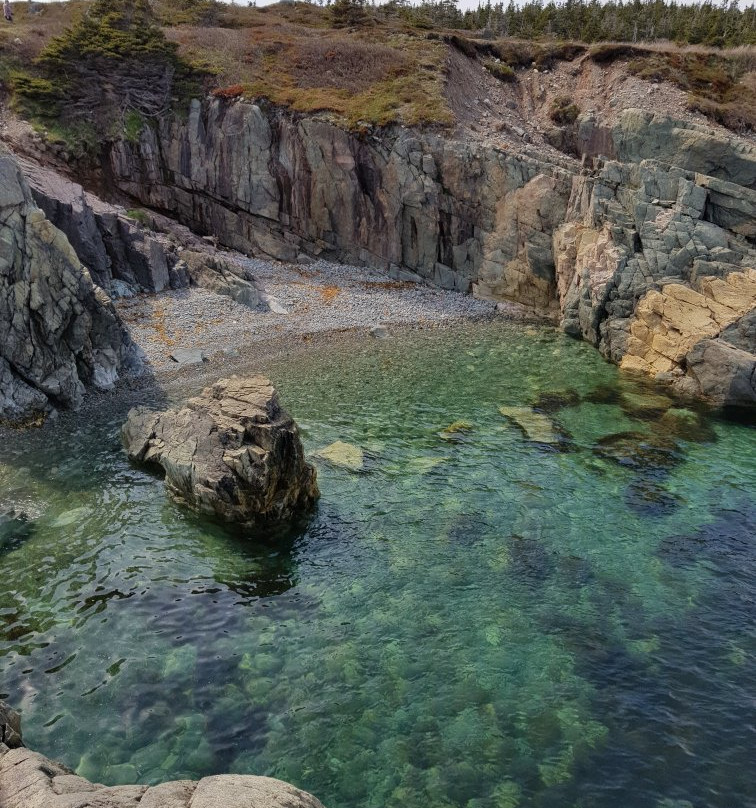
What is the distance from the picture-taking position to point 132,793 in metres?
8.27

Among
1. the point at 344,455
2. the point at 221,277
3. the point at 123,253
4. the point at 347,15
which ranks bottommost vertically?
the point at 344,455

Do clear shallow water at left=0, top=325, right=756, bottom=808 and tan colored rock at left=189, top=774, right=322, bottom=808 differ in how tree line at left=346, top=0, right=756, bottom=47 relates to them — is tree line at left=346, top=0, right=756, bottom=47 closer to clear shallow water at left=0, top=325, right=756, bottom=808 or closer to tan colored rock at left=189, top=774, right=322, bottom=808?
clear shallow water at left=0, top=325, right=756, bottom=808

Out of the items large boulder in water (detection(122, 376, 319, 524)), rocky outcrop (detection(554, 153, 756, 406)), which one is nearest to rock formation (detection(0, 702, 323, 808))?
large boulder in water (detection(122, 376, 319, 524))

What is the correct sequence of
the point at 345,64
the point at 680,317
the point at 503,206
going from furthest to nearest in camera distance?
the point at 345,64
the point at 503,206
the point at 680,317

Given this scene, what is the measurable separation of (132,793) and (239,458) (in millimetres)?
11509

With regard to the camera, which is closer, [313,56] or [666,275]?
[666,275]

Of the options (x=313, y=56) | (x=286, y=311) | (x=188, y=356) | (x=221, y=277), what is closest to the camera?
→ (x=188, y=356)

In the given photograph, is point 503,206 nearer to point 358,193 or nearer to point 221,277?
point 358,193

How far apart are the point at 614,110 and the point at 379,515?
52.9m

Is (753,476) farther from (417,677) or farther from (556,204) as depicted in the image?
(556,204)

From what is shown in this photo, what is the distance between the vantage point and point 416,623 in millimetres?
15664

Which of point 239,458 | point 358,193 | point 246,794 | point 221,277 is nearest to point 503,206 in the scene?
point 358,193

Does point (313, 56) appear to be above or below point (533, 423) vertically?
above

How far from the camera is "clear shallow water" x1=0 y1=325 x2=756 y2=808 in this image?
473 inches
